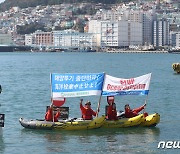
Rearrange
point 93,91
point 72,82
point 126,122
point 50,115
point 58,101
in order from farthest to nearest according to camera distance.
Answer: point 126,122, point 58,101, point 50,115, point 93,91, point 72,82

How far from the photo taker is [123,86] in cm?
2878

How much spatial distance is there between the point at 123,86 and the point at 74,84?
2.24m

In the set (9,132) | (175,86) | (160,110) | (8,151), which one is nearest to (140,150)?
(8,151)

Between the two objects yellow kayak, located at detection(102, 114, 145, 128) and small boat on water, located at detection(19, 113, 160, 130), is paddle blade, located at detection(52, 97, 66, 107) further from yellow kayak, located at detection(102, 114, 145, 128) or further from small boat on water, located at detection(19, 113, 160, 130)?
yellow kayak, located at detection(102, 114, 145, 128)

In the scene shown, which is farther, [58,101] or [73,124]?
[58,101]

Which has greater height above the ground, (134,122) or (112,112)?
(112,112)

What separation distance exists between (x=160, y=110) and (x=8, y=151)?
49.7 feet

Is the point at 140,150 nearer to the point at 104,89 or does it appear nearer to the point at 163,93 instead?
the point at 104,89

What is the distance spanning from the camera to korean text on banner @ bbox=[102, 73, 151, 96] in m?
28.6

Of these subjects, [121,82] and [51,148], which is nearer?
[51,148]

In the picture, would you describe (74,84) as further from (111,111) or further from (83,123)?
(111,111)

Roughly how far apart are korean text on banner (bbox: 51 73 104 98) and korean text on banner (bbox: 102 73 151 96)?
19.2 inches

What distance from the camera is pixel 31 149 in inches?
1008

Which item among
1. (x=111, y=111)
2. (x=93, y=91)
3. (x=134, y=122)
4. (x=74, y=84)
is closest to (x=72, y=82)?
(x=74, y=84)
